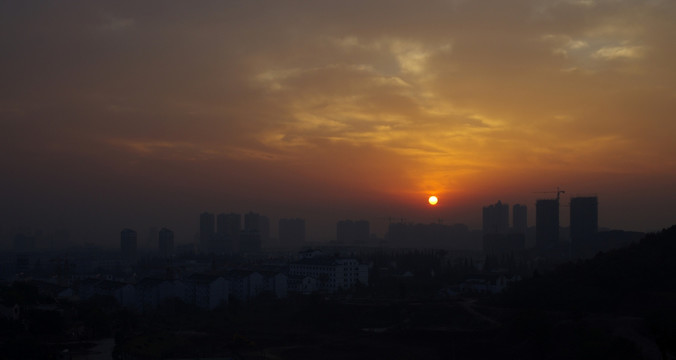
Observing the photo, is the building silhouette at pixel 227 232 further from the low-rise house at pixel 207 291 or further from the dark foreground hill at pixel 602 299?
the dark foreground hill at pixel 602 299

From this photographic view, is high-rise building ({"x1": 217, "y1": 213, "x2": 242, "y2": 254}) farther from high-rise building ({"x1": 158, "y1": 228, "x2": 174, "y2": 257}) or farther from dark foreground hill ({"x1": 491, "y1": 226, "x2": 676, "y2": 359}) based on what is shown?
dark foreground hill ({"x1": 491, "y1": 226, "x2": 676, "y2": 359})

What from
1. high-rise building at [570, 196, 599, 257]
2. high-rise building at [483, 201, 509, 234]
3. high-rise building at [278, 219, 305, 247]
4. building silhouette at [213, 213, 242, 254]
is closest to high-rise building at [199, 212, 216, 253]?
building silhouette at [213, 213, 242, 254]

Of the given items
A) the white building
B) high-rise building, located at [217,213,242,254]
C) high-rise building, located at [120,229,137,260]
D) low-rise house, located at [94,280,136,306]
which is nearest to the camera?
low-rise house, located at [94,280,136,306]

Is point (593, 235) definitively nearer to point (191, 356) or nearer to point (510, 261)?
point (510, 261)

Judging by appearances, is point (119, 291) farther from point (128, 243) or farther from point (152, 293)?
point (128, 243)

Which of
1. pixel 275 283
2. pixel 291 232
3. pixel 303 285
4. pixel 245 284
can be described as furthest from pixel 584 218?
pixel 291 232

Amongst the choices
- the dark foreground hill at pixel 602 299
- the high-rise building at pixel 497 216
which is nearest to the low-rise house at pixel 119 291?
the dark foreground hill at pixel 602 299
